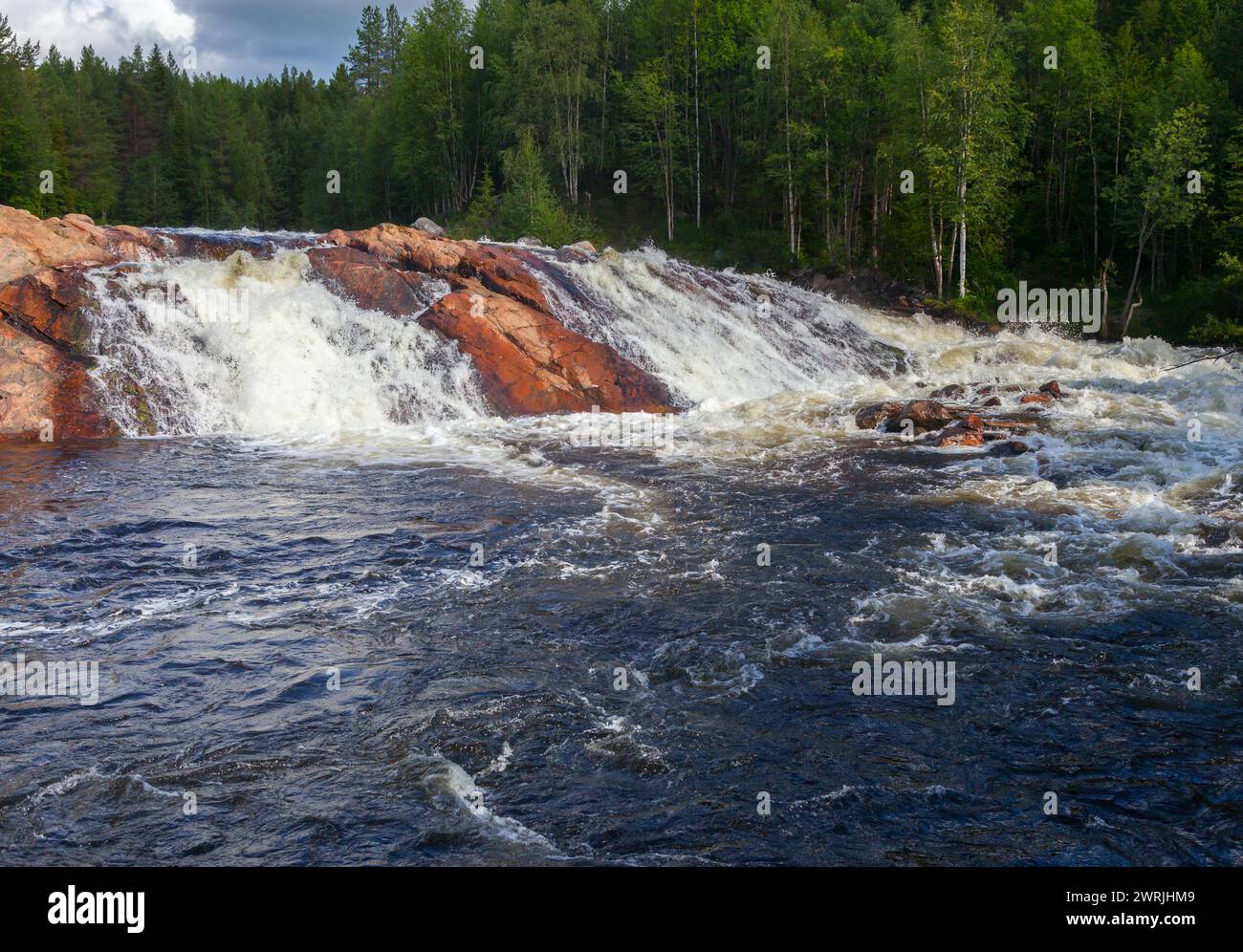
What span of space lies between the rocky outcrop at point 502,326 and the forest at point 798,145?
1843 cm

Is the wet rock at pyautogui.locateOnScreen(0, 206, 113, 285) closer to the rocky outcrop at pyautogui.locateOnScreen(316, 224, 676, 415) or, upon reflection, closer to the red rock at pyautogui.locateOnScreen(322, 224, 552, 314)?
the rocky outcrop at pyautogui.locateOnScreen(316, 224, 676, 415)

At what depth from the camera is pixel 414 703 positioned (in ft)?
33.7

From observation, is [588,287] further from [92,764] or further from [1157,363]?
[92,764]

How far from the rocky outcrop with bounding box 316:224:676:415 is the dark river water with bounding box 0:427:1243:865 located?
9.02 metres

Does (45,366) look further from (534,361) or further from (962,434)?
(962,434)

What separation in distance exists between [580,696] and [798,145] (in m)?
41.0

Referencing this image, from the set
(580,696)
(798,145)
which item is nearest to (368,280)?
(580,696)

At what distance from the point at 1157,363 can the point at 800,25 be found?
2869cm

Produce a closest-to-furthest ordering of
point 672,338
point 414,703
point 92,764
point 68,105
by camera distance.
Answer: point 92,764, point 414,703, point 672,338, point 68,105

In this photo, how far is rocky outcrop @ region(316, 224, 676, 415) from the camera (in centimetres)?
2614

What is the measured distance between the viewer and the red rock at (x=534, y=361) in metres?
26.0

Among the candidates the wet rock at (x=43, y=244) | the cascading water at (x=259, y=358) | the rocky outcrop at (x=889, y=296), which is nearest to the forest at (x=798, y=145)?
the rocky outcrop at (x=889, y=296)

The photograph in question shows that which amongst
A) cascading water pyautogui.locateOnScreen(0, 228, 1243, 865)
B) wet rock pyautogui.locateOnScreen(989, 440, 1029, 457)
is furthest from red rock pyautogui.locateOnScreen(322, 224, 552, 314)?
wet rock pyautogui.locateOnScreen(989, 440, 1029, 457)
